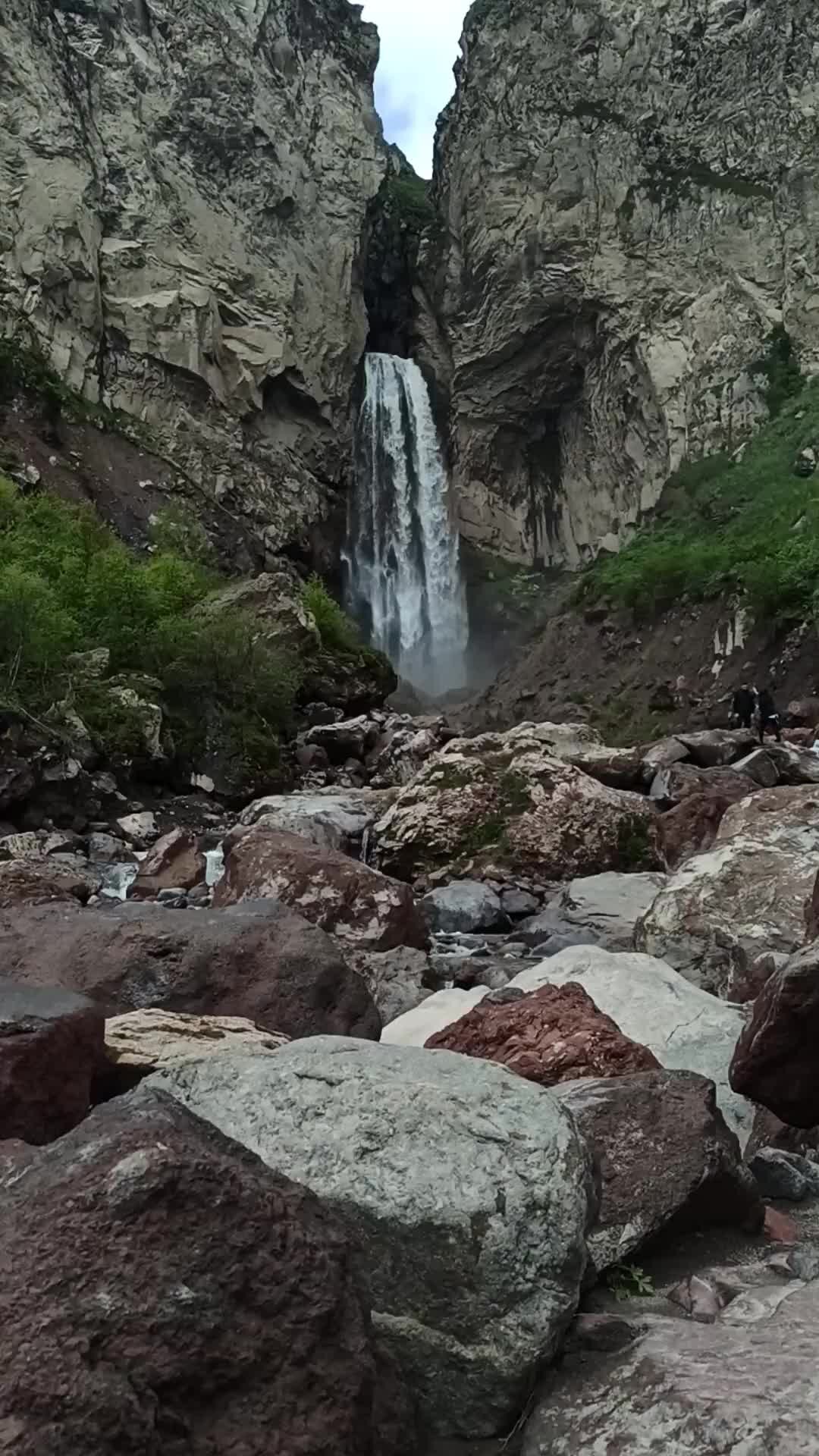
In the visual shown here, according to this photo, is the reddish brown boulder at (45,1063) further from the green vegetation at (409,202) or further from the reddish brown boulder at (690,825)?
the green vegetation at (409,202)

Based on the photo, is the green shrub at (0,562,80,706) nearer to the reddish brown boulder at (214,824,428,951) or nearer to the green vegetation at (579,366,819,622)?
the reddish brown boulder at (214,824,428,951)

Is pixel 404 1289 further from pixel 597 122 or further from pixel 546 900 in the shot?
pixel 597 122

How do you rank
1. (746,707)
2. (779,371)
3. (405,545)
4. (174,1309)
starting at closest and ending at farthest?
(174,1309), (746,707), (779,371), (405,545)

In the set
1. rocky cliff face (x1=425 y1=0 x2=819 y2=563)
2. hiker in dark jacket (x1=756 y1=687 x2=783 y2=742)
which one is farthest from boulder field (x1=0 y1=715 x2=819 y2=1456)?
rocky cliff face (x1=425 y1=0 x2=819 y2=563)

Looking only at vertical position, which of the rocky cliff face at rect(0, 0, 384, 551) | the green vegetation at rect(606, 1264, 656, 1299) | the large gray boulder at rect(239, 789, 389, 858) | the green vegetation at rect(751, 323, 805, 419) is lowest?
the large gray boulder at rect(239, 789, 389, 858)

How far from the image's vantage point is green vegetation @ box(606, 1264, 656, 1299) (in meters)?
2.72

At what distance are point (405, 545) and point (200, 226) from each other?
17.1 m

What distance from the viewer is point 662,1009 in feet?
17.0

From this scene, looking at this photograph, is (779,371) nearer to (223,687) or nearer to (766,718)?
(766,718)

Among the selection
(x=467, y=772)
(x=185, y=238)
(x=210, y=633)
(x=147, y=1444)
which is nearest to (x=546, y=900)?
(x=467, y=772)

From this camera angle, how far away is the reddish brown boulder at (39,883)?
30.0 ft

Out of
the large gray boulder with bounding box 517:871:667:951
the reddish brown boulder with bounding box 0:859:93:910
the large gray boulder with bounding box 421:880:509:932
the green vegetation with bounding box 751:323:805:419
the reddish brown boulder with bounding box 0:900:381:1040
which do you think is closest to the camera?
the reddish brown boulder with bounding box 0:900:381:1040

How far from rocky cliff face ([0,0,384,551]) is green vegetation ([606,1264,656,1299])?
4233 cm

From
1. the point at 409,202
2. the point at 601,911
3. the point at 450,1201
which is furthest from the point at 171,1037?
the point at 409,202
